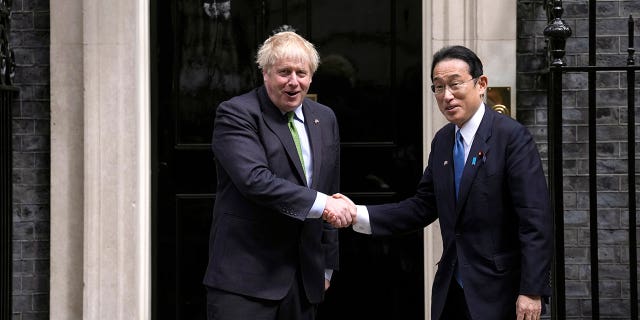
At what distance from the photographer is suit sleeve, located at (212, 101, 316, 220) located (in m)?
3.64

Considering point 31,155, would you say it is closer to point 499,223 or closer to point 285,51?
point 285,51

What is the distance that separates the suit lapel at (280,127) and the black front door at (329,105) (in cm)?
158

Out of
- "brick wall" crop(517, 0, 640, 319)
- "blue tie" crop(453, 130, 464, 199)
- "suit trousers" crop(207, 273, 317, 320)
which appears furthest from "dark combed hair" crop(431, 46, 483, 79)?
"brick wall" crop(517, 0, 640, 319)

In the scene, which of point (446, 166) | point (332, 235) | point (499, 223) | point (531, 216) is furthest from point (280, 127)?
point (531, 216)

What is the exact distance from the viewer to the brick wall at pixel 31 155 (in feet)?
17.1

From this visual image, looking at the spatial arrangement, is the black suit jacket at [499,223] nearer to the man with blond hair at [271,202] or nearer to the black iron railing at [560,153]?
the man with blond hair at [271,202]

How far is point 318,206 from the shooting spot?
372 cm

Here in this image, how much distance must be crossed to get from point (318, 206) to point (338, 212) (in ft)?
0.39

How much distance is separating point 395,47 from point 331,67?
0.38 meters

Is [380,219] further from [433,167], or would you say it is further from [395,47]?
[395,47]

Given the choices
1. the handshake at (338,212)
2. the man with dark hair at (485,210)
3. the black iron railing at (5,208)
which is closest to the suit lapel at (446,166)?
Result: the man with dark hair at (485,210)

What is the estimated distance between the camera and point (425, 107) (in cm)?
527

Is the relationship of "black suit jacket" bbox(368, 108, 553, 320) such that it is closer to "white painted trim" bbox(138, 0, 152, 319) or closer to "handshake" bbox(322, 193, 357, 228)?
"handshake" bbox(322, 193, 357, 228)

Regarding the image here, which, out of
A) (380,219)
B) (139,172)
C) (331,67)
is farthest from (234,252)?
(331,67)
